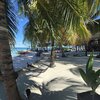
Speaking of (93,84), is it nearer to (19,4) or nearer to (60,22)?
(60,22)

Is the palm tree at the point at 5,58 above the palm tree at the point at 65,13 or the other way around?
the other way around

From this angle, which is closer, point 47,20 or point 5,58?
point 5,58

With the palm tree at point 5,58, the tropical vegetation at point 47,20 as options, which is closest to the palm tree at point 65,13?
the tropical vegetation at point 47,20

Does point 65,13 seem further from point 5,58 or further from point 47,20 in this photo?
point 5,58

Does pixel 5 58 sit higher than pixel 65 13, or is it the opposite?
pixel 65 13

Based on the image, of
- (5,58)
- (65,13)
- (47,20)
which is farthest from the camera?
(47,20)

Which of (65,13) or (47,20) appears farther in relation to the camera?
(47,20)

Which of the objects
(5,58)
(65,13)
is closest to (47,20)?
(65,13)

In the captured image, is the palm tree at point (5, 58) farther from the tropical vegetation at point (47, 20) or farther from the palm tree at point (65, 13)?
the palm tree at point (65, 13)

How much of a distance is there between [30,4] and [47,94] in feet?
10.6

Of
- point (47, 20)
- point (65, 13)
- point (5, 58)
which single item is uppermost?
point (65, 13)

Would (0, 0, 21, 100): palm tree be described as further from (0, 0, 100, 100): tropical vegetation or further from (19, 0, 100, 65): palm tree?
(19, 0, 100, 65): palm tree

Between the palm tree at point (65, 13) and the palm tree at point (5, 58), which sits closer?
the palm tree at point (5, 58)

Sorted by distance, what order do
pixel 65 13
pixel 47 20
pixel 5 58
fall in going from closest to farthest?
pixel 5 58, pixel 65 13, pixel 47 20
